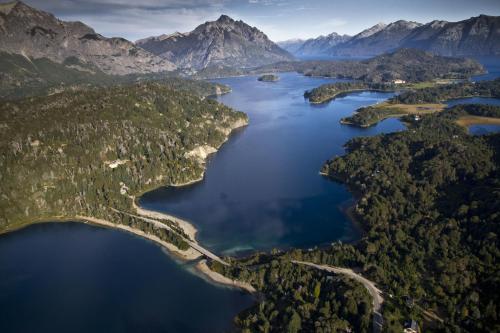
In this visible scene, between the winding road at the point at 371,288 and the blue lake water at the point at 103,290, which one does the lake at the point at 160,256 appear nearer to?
the blue lake water at the point at 103,290

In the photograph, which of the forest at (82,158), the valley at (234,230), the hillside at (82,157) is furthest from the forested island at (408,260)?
the hillside at (82,157)

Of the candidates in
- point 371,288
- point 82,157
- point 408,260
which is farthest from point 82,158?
point 408,260

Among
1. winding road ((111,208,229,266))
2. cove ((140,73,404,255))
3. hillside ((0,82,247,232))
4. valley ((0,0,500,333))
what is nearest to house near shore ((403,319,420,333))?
valley ((0,0,500,333))

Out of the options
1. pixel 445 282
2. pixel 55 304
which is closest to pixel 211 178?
pixel 55 304

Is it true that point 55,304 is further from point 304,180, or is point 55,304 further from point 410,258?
point 304,180

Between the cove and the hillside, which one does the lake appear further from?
the hillside
